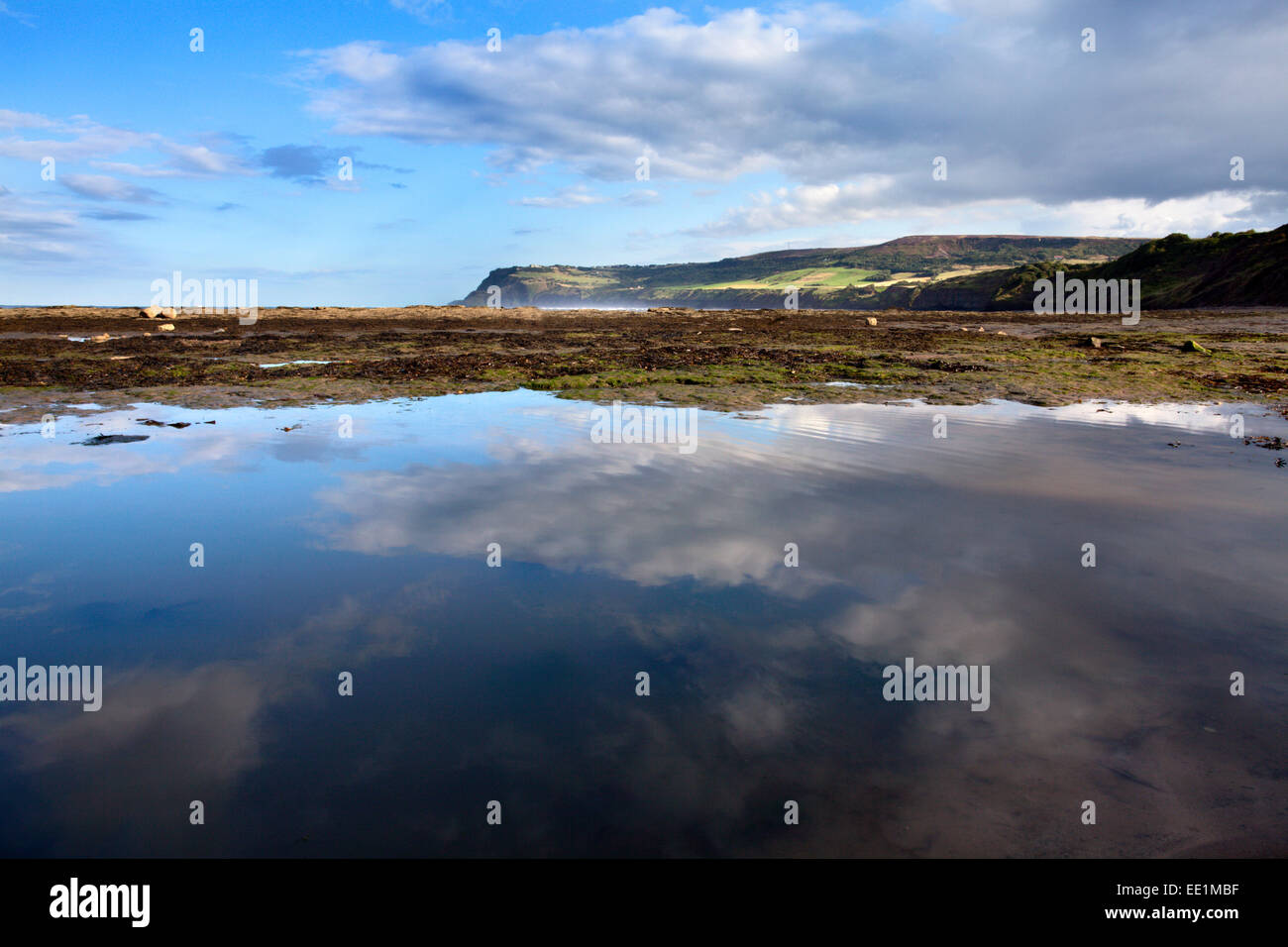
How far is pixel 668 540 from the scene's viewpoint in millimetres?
8273

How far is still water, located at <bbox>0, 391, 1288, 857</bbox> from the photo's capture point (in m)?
3.92

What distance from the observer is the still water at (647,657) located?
12.8ft

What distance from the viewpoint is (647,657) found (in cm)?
564

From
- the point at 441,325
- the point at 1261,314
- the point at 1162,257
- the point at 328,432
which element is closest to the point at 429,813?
the point at 328,432
